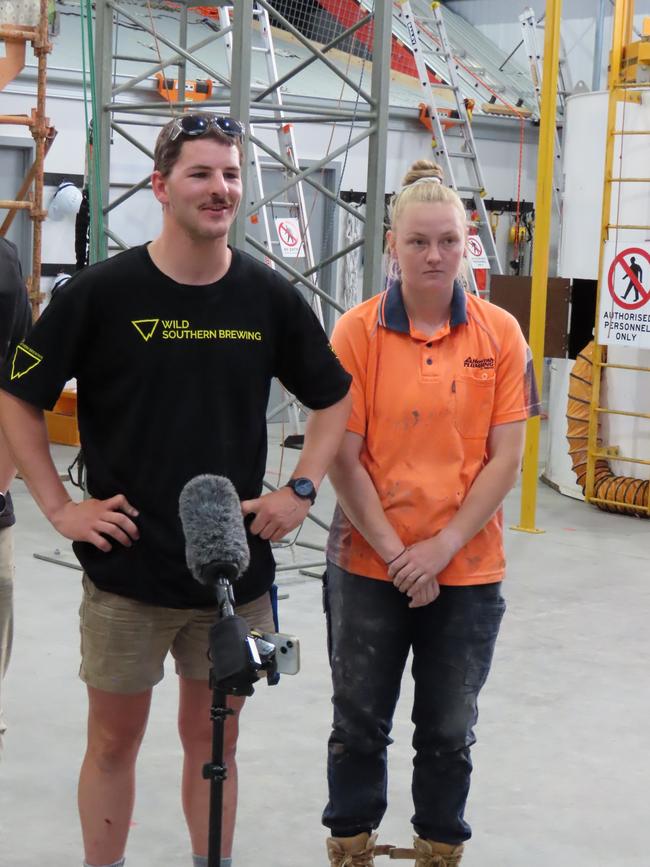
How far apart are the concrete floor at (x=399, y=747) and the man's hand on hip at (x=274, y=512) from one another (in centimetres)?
131

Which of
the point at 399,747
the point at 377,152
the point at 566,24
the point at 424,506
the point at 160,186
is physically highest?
the point at 566,24

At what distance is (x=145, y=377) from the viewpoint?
2.45m

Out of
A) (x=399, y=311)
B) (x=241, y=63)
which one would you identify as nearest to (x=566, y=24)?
(x=241, y=63)

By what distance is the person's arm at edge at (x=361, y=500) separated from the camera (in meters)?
2.78

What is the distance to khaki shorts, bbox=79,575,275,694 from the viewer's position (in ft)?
8.45

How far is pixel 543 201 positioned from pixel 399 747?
4.04 metres

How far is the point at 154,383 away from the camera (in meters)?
2.46

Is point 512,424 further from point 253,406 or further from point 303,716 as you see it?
point 303,716

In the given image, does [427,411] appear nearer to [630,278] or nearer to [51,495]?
[51,495]

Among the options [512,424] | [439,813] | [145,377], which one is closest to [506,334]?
[512,424]

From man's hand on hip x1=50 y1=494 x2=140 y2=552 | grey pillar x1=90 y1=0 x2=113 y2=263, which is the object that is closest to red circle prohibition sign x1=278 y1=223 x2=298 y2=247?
grey pillar x1=90 y1=0 x2=113 y2=263

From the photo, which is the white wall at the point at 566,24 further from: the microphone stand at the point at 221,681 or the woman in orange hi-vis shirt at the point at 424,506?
the microphone stand at the point at 221,681

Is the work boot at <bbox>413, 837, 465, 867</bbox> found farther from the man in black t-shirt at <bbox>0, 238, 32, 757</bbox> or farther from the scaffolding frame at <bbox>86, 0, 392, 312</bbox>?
the scaffolding frame at <bbox>86, 0, 392, 312</bbox>

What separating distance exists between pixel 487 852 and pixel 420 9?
13596 mm
